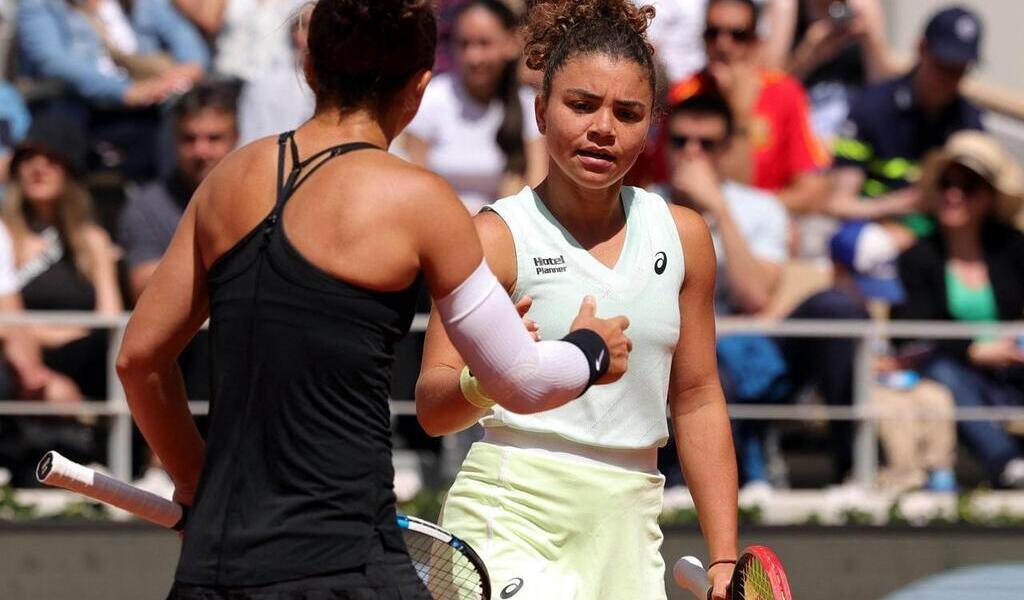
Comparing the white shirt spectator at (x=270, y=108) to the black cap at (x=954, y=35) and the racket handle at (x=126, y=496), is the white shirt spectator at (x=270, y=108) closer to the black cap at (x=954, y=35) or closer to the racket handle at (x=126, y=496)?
the black cap at (x=954, y=35)

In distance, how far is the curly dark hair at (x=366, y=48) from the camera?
306 centimetres

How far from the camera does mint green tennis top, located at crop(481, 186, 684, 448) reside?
12.4ft

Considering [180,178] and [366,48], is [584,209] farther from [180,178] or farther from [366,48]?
[180,178]

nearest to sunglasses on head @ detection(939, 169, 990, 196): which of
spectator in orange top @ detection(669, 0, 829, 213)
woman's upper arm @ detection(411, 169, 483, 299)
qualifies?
spectator in orange top @ detection(669, 0, 829, 213)

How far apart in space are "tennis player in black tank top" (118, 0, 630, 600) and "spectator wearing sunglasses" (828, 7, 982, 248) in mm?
5700

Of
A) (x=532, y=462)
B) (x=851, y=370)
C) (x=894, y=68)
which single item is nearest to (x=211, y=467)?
(x=532, y=462)

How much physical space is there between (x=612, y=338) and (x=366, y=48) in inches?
26.9

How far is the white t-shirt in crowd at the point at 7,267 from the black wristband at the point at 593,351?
493 centimetres

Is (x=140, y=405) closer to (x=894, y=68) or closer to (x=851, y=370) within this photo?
(x=851, y=370)

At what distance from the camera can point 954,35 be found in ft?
28.0

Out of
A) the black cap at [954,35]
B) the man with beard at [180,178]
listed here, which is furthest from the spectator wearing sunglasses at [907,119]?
the man with beard at [180,178]

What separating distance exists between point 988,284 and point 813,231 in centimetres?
87

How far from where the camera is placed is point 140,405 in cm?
327

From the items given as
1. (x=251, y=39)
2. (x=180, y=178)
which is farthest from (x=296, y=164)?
(x=251, y=39)
